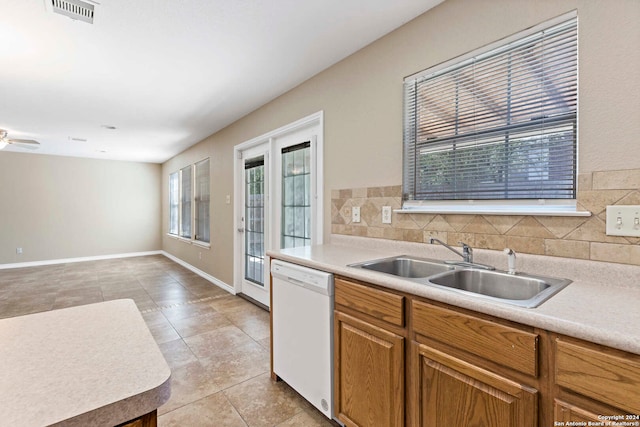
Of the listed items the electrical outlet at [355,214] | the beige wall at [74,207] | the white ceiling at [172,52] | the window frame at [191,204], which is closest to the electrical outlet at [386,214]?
the electrical outlet at [355,214]

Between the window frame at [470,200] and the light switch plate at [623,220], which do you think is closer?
the light switch plate at [623,220]

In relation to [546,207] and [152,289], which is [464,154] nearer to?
[546,207]

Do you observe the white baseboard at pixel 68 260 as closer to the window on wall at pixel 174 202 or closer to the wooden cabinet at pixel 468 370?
the window on wall at pixel 174 202

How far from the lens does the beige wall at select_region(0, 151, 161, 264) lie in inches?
252

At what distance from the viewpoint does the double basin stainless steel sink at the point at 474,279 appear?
130 centimetres

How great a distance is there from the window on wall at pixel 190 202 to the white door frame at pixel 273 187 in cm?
132

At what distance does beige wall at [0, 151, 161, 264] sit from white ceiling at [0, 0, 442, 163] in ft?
10.4

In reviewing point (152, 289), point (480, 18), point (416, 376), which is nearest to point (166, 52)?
point (480, 18)

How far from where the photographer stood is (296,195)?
10.7 ft

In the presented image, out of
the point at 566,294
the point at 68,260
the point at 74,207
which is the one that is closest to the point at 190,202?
the point at 74,207

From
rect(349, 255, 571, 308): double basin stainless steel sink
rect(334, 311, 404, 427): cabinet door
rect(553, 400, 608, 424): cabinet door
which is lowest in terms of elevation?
rect(334, 311, 404, 427): cabinet door

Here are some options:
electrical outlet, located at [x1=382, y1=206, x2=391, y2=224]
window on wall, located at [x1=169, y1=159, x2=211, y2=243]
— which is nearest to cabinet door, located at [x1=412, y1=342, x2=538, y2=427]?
electrical outlet, located at [x1=382, y1=206, x2=391, y2=224]

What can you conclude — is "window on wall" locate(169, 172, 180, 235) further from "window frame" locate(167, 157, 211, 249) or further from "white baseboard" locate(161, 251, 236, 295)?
"white baseboard" locate(161, 251, 236, 295)

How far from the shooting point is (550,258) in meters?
1.40
